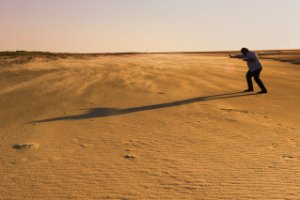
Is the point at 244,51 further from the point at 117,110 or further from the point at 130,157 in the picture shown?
the point at 130,157

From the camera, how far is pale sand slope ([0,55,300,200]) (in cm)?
333

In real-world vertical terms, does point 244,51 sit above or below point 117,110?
above

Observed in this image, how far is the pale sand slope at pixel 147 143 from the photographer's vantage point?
333 cm

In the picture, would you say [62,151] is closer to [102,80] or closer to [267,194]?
[267,194]

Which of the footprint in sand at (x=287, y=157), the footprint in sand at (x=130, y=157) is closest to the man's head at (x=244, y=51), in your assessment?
the footprint in sand at (x=287, y=157)

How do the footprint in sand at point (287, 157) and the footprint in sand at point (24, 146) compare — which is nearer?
the footprint in sand at point (287, 157)

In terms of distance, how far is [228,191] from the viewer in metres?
3.24

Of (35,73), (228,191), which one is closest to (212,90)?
(35,73)

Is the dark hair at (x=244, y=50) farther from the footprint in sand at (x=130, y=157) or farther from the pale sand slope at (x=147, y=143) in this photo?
the footprint in sand at (x=130, y=157)

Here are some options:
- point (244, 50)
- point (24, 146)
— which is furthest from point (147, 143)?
point (244, 50)

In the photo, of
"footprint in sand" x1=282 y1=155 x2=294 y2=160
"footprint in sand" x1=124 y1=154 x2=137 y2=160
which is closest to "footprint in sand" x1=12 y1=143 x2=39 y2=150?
"footprint in sand" x1=124 y1=154 x2=137 y2=160

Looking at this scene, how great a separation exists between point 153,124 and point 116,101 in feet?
7.35

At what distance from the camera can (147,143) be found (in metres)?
4.68

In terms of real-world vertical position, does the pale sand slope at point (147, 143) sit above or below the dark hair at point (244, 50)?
below
